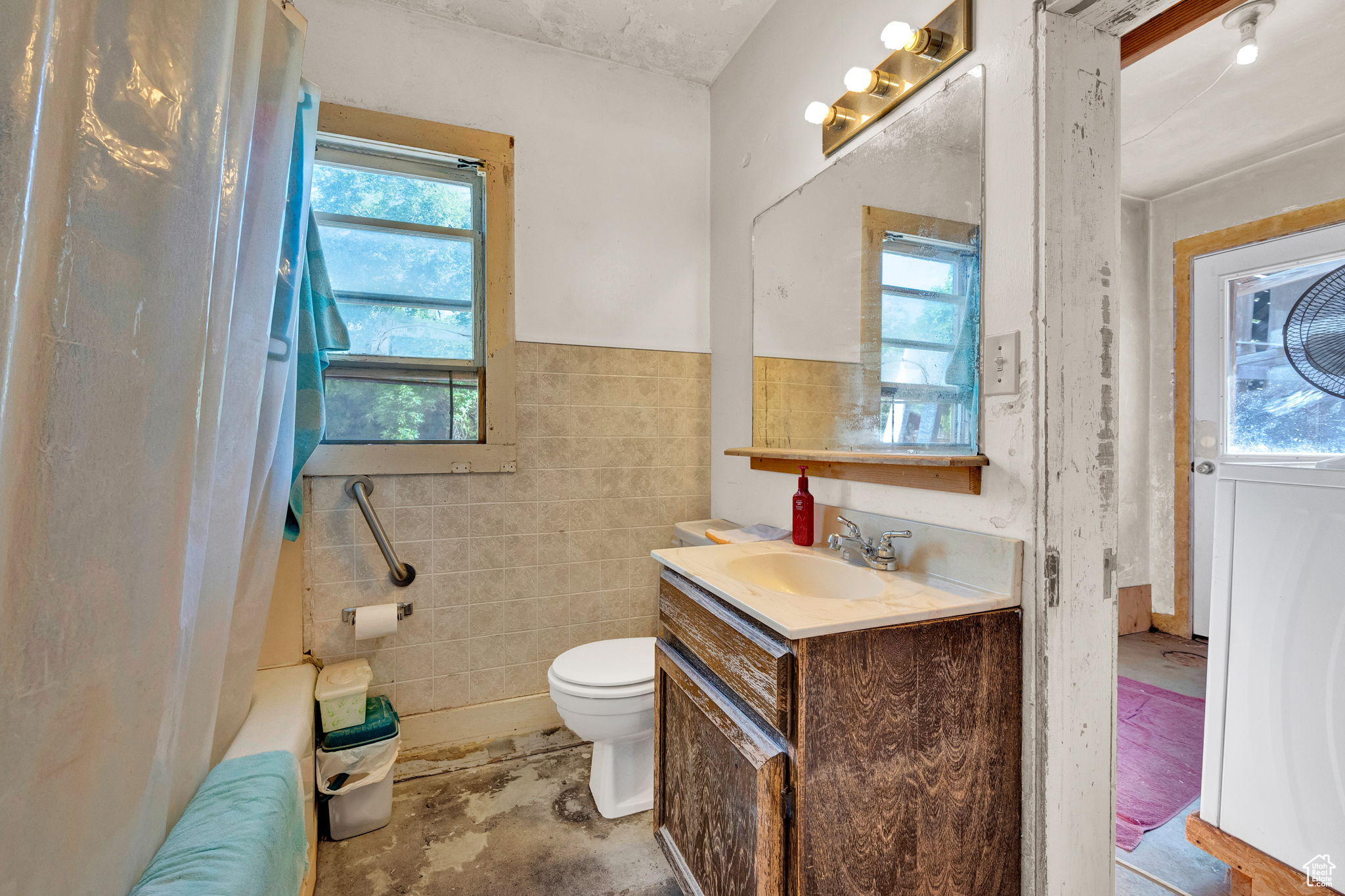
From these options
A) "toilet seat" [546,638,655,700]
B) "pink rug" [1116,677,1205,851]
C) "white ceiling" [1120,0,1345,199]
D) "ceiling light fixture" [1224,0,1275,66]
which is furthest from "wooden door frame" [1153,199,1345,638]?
"toilet seat" [546,638,655,700]

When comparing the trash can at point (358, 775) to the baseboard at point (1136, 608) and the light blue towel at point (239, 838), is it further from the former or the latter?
the baseboard at point (1136, 608)

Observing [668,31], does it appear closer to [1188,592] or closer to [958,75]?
[958,75]

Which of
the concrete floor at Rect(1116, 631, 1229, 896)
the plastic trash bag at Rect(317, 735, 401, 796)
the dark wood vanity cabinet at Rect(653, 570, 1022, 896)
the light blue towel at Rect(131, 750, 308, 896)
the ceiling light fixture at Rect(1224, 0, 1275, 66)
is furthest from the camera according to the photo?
the ceiling light fixture at Rect(1224, 0, 1275, 66)

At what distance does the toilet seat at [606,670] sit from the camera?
1.55 meters

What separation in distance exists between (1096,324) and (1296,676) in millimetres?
820

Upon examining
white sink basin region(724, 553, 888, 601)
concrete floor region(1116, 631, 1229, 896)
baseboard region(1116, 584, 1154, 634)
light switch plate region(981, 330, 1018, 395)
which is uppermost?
light switch plate region(981, 330, 1018, 395)

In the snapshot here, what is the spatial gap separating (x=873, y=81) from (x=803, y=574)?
4.01ft

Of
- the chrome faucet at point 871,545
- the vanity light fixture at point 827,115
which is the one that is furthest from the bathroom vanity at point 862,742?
the vanity light fixture at point 827,115

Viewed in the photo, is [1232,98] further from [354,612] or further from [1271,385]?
[354,612]

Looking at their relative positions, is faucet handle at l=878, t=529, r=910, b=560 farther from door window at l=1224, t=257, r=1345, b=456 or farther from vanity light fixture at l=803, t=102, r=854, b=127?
door window at l=1224, t=257, r=1345, b=456

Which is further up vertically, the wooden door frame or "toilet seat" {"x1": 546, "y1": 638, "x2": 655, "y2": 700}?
the wooden door frame

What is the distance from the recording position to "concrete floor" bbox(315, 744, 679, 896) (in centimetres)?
140

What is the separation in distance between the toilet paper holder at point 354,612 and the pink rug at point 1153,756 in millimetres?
2012

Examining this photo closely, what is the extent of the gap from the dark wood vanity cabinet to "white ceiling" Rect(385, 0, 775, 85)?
1904mm
